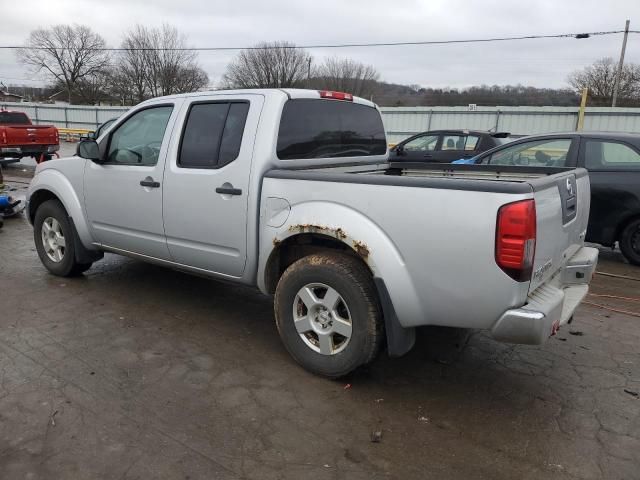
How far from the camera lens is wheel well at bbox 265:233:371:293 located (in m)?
3.55

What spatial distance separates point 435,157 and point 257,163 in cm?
963

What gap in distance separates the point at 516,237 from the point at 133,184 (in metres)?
3.26

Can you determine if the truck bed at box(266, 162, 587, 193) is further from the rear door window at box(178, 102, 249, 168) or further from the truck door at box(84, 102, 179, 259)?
the truck door at box(84, 102, 179, 259)

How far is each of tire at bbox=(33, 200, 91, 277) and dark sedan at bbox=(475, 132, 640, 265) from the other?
211 inches

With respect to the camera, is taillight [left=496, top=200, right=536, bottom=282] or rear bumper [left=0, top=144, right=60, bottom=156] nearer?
taillight [left=496, top=200, right=536, bottom=282]

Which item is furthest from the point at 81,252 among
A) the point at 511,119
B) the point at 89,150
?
the point at 511,119

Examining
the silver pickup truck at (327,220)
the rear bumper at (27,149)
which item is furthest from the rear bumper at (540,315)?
the rear bumper at (27,149)

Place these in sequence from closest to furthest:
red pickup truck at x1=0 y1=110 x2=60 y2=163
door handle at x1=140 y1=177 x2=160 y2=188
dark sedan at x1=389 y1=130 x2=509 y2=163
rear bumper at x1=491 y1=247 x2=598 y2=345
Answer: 1. rear bumper at x1=491 y1=247 x2=598 y2=345
2. door handle at x1=140 y1=177 x2=160 y2=188
3. dark sedan at x1=389 y1=130 x2=509 y2=163
4. red pickup truck at x1=0 y1=110 x2=60 y2=163

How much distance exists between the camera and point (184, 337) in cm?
417

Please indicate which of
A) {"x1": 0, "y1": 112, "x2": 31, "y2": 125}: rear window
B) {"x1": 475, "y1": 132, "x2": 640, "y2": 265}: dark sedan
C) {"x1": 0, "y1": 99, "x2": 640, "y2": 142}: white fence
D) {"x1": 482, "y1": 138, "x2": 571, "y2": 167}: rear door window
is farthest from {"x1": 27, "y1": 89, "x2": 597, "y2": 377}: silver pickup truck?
{"x1": 0, "y1": 99, "x2": 640, "y2": 142}: white fence

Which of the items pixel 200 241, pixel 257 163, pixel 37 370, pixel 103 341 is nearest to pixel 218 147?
pixel 257 163

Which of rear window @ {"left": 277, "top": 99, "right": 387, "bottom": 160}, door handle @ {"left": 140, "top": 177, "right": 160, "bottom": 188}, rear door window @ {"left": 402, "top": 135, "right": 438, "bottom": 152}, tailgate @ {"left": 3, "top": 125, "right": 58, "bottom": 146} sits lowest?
tailgate @ {"left": 3, "top": 125, "right": 58, "bottom": 146}

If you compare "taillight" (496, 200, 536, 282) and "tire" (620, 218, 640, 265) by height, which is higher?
"taillight" (496, 200, 536, 282)

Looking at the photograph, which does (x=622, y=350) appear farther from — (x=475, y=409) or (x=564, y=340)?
(x=475, y=409)
